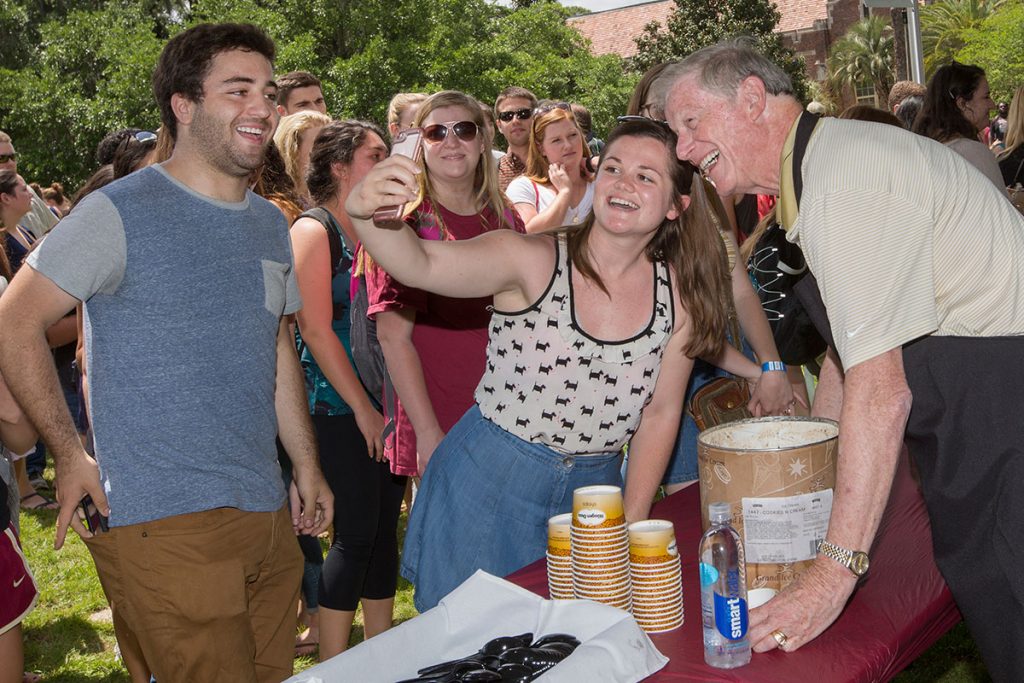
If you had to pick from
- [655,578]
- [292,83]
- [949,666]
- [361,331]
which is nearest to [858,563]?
[655,578]

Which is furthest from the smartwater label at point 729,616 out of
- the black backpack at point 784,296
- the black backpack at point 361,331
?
the black backpack at point 361,331

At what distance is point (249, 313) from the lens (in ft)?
8.98

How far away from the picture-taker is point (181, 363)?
8.47 feet

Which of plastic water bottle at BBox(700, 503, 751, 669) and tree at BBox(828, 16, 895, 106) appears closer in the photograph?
plastic water bottle at BBox(700, 503, 751, 669)

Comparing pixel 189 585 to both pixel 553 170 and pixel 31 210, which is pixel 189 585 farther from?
pixel 31 210

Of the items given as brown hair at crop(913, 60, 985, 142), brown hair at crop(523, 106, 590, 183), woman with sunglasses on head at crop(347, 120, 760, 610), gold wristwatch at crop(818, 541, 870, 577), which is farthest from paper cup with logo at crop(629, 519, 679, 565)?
brown hair at crop(913, 60, 985, 142)

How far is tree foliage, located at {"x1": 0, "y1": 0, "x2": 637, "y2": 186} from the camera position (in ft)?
85.7

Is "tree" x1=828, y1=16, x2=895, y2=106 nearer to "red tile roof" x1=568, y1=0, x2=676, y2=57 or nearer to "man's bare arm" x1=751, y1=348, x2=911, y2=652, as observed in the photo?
"red tile roof" x1=568, y1=0, x2=676, y2=57

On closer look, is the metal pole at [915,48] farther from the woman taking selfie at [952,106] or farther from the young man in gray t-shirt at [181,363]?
the young man in gray t-shirt at [181,363]

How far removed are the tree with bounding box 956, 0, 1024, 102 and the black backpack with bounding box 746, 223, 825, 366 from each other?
28.5 m

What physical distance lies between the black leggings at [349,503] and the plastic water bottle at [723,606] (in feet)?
6.79

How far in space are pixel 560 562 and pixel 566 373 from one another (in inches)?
22.8

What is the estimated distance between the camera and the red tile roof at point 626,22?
55.1 meters

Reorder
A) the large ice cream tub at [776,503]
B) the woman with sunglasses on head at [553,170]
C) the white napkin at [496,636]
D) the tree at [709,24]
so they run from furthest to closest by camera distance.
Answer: the tree at [709,24]
the woman with sunglasses on head at [553,170]
the large ice cream tub at [776,503]
the white napkin at [496,636]
